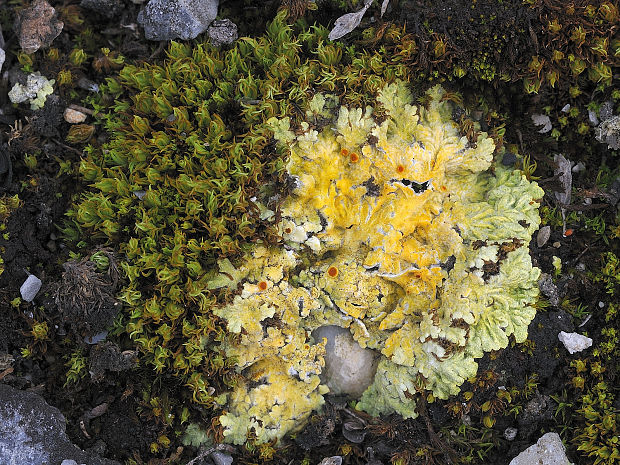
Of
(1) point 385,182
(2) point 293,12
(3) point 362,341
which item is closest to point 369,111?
(1) point 385,182

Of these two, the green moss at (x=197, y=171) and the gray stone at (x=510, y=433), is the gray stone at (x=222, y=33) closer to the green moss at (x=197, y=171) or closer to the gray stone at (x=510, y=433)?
the green moss at (x=197, y=171)

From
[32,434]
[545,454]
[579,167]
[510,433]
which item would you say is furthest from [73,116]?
[545,454]

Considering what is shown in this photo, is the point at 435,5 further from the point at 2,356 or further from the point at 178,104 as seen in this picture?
the point at 2,356

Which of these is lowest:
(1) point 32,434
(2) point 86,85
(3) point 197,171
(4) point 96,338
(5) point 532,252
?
(1) point 32,434

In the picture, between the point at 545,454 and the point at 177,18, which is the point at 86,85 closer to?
the point at 177,18

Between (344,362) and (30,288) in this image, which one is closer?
(30,288)

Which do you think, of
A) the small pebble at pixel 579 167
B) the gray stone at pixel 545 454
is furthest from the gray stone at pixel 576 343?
the small pebble at pixel 579 167

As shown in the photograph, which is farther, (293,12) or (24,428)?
(293,12)

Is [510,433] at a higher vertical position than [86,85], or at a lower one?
lower
